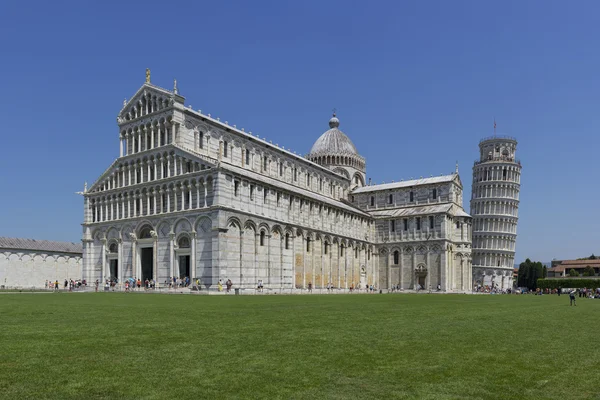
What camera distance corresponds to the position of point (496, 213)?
118812 millimetres

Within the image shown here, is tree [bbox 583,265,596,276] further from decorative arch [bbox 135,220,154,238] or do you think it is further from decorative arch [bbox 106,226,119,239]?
decorative arch [bbox 106,226,119,239]

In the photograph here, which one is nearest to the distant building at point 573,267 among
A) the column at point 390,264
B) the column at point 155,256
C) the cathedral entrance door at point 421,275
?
the cathedral entrance door at point 421,275

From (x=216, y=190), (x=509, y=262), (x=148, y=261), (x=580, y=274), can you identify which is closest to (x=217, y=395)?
(x=216, y=190)

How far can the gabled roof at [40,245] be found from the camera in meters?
82.2

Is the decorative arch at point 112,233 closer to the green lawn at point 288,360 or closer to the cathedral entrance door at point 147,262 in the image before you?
the cathedral entrance door at point 147,262

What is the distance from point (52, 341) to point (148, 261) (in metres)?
51.9

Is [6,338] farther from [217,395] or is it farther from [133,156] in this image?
[133,156]

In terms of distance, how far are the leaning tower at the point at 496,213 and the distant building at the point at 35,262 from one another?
81.2 m

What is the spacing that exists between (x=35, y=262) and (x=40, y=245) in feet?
12.6

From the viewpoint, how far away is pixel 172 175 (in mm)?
58875

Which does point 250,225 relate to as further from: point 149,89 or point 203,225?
point 149,89

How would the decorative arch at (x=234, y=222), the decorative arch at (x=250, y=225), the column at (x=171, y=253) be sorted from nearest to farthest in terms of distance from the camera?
the decorative arch at (x=234, y=222)
the decorative arch at (x=250, y=225)
the column at (x=171, y=253)

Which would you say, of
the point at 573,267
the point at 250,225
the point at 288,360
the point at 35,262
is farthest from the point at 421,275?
the point at 288,360

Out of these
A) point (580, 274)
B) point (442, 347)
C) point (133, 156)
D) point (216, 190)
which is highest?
point (133, 156)
